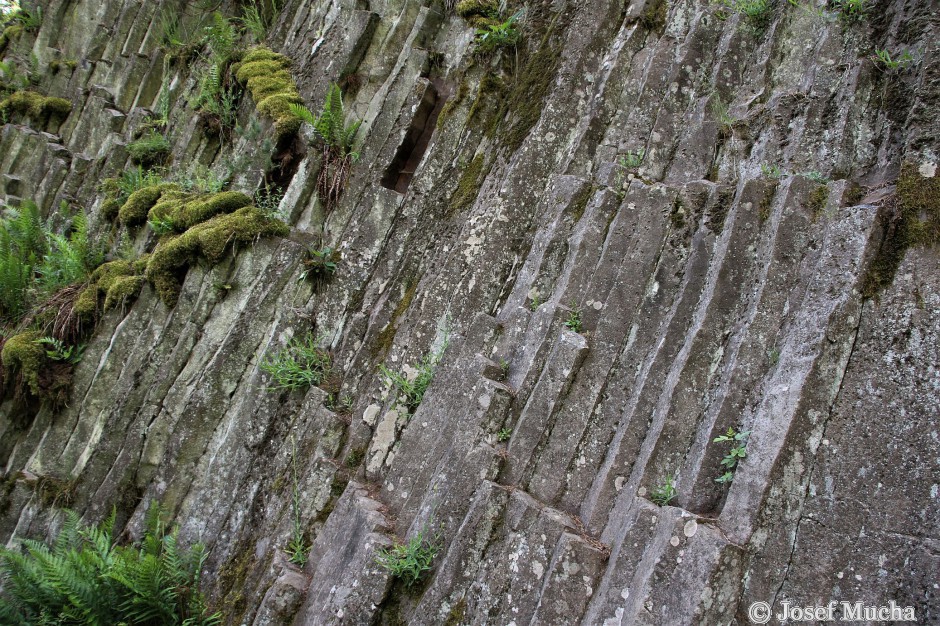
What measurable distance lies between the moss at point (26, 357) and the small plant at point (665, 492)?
8461mm

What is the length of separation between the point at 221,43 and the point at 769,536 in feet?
37.3

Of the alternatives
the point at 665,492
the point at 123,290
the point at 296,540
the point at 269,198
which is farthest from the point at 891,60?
the point at 123,290

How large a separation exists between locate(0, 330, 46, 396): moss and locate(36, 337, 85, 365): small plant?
11cm

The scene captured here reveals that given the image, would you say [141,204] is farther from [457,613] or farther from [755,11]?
[755,11]

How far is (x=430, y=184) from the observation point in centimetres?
802

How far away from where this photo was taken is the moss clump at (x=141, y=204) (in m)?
9.92

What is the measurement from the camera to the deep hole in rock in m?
8.38

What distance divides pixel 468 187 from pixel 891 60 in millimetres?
4367

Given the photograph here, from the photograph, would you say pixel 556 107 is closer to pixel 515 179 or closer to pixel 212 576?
pixel 515 179

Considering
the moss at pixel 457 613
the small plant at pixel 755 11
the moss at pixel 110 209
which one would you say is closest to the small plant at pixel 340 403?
the moss at pixel 457 613

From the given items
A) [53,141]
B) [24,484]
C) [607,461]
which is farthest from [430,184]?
[53,141]

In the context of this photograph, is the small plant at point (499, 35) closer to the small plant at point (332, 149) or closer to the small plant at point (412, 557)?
the small plant at point (332, 149)

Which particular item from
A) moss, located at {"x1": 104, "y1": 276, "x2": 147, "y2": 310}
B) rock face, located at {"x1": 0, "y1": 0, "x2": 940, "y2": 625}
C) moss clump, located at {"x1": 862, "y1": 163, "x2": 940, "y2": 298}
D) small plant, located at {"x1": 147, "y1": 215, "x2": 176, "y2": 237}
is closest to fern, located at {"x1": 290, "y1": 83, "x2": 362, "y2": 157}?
rock face, located at {"x1": 0, "y1": 0, "x2": 940, "y2": 625}

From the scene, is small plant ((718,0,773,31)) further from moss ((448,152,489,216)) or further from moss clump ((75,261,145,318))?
moss clump ((75,261,145,318))
